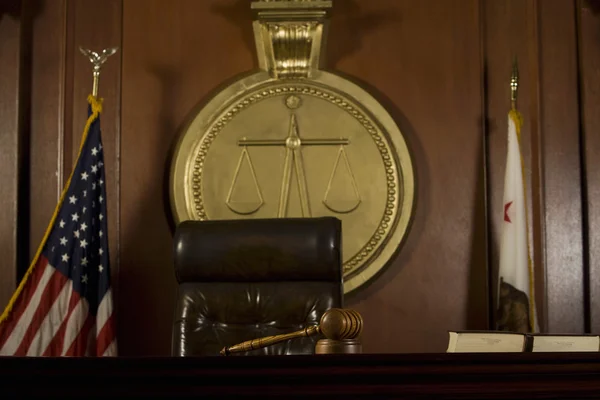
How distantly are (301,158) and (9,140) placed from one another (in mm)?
1168

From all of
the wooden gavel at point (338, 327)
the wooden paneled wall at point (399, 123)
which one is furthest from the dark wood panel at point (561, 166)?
the wooden gavel at point (338, 327)

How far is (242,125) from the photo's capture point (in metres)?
3.36

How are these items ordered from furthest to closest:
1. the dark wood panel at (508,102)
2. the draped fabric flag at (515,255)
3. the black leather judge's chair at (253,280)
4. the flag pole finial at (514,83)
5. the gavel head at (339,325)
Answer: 1. the dark wood panel at (508,102)
2. the flag pole finial at (514,83)
3. the draped fabric flag at (515,255)
4. the black leather judge's chair at (253,280)
5. the gavel head at (339,325)

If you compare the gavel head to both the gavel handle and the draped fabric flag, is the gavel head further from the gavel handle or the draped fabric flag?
the draped fabric flag

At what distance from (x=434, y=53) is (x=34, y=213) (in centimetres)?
176

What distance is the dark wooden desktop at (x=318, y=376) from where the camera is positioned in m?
1.08

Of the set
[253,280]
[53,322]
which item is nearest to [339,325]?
[253,280]

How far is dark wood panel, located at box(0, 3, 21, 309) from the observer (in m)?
3.22

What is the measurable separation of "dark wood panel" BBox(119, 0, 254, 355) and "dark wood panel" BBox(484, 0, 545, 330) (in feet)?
3.29

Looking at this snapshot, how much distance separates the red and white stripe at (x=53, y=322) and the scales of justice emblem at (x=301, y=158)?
0.53 meters

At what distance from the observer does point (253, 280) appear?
8.56ft

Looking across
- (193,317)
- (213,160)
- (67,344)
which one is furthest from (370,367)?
(213,160)

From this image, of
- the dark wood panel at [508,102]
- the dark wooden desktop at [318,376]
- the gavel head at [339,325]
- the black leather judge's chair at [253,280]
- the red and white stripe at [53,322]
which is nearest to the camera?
the dark wooden desktop at [318,376]

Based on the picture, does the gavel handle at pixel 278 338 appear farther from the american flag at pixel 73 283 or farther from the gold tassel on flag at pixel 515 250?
the gold tassel on flag at pixel 515 250
